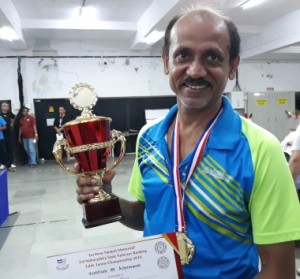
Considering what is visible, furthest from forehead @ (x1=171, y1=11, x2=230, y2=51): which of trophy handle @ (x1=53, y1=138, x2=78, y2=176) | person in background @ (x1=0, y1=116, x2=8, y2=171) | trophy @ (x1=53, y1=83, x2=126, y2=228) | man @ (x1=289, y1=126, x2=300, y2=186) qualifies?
person in background @ (x1=0, y1=116, x2=8, y2=171)

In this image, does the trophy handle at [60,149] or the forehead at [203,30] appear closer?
the forehead at [203,30]

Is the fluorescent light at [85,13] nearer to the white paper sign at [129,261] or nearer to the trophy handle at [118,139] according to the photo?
the trophy handle at [118,139]

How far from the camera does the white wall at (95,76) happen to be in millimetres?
8734

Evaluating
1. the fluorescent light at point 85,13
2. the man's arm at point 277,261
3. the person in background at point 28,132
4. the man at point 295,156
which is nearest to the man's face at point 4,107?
the person in background at point 28,132

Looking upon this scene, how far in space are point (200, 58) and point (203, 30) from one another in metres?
0.08

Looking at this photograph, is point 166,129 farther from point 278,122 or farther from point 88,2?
point 278,122

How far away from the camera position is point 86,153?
1.22 meters

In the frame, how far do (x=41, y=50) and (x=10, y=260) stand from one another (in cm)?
696

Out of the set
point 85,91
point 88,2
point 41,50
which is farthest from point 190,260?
point 41,50

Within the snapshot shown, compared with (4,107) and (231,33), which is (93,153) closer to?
(231,33)

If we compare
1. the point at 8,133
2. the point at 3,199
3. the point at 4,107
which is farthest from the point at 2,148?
the point at 3,199

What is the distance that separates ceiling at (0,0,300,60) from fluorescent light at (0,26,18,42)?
14cm

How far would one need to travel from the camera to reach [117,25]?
7465 millimetres

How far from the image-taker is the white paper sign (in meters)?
0.88
